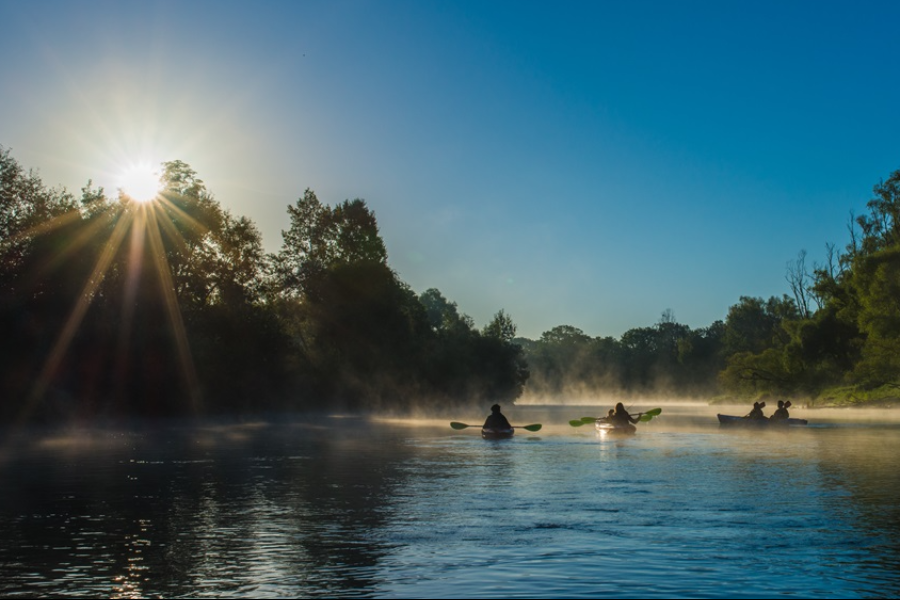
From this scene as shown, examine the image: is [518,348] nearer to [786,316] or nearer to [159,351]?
[786,316]

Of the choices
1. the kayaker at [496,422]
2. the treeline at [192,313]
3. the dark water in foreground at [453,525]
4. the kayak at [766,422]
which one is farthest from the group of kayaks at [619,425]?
the treeline at [192,313]

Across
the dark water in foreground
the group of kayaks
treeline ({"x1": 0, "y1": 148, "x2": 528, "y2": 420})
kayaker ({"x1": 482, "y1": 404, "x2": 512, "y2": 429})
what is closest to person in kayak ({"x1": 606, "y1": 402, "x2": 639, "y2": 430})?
the group of kayaks

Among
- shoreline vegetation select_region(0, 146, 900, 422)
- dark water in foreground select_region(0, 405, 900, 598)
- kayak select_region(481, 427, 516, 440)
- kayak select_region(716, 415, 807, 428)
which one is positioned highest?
shoreline vegetation select_region(0, 146, 900, 422)

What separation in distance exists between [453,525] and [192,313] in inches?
1972

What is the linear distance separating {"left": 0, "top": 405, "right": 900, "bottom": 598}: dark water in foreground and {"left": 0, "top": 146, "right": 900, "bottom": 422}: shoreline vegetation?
2067 centimetres

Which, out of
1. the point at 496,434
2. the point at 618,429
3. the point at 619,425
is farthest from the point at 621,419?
the point at 496,434

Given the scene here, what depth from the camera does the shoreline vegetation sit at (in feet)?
164

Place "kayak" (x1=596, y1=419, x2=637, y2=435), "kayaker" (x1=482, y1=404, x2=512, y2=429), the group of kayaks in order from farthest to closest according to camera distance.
Result: "kayak" (x1=596, y1=419, x2=637, y2=435) → "kayaker" (x1=482, y1=404, x2=512, y2=429) → the group of kayaks

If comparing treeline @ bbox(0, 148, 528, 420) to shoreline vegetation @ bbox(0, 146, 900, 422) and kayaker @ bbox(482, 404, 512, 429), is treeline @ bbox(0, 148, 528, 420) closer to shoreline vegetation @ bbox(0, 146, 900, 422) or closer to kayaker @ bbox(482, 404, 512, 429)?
shoreline vegetation @ bbox(0, 146, 900, 422)

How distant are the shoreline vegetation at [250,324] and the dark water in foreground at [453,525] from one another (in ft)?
67.8

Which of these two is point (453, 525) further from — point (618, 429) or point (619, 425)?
point (619, 425)

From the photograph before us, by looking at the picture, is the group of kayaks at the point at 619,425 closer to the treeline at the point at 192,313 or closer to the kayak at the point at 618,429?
the kayak at the point at 618,429

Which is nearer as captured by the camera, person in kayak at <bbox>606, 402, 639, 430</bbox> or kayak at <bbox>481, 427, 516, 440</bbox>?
kayak at <bbox>481, 427, 516, 440</bbox>

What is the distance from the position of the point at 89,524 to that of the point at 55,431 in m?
33.1
